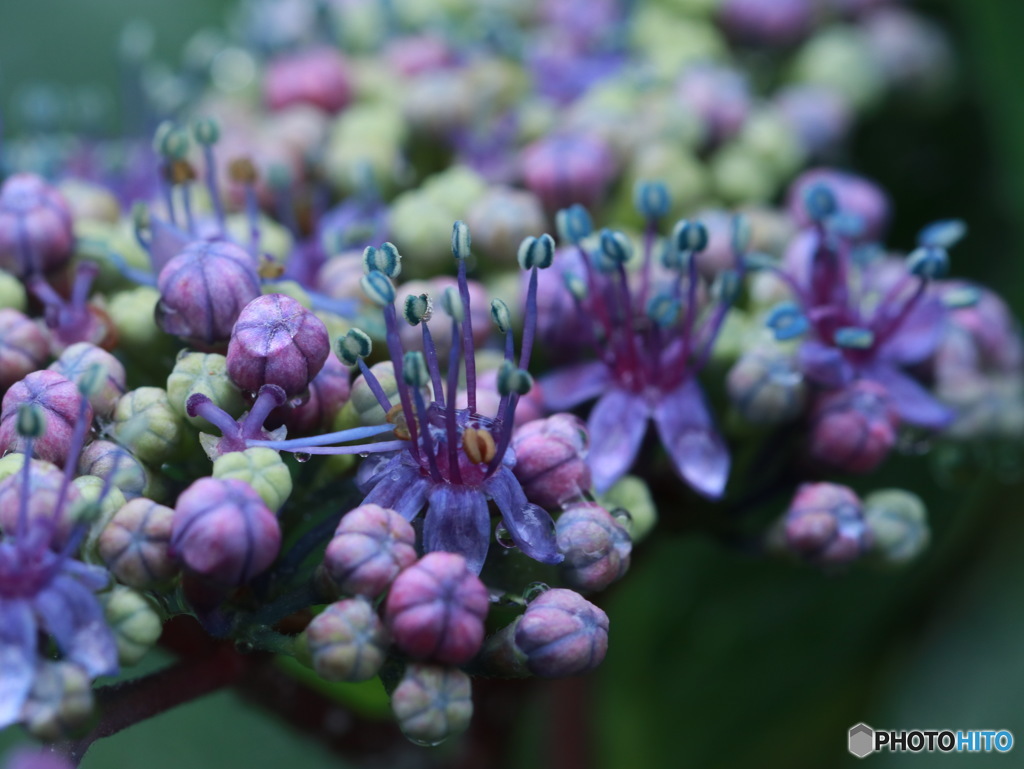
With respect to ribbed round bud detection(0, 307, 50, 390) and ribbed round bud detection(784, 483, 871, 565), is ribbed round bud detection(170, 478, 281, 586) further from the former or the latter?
ribbed round bud detection(784, 483, 871, 565)

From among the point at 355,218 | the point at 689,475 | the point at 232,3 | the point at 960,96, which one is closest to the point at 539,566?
the point at 689,475

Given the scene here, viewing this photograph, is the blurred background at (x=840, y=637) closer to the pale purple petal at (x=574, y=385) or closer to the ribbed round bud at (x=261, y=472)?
the pale purple petal at (x=574, y=385)

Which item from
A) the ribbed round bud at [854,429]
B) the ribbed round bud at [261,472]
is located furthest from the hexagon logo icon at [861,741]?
the ribbed round bud at [261,472]

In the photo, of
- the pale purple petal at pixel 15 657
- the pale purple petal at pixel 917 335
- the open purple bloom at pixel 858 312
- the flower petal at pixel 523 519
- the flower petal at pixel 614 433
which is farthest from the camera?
the pale purple petal at pixel 917 335

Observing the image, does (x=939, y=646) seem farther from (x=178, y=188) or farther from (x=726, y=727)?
(x=178, y=188)

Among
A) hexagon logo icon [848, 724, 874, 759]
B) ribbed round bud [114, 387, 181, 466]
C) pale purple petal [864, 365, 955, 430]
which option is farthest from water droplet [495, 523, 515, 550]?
hexagon logo icon [848, 724, 874, 759]

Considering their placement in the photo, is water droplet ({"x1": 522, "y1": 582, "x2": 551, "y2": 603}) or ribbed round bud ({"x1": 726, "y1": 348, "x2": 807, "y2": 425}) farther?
ribbed round bud ({"x1": 726, "y1": 348, "x2": 807, "y2": 425})
